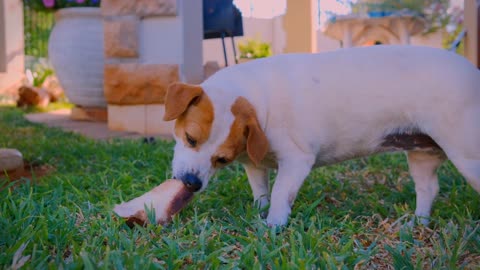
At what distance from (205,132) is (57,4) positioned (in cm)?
507

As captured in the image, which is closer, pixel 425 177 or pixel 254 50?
pixel 425 177

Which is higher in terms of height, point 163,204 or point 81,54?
point 81,54

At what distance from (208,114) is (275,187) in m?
0.39

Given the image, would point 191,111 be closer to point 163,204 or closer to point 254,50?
point 163,204

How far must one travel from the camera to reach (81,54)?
237 inches

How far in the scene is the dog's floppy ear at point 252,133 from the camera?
2.03 meters

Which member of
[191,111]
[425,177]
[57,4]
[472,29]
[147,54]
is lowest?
[425,177]

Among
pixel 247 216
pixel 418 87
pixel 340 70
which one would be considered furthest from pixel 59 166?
pixel 418 87

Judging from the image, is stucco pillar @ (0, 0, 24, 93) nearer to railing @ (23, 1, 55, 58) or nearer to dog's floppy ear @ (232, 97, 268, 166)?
railing @ (23, 1, 55, 58)

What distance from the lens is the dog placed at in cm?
202

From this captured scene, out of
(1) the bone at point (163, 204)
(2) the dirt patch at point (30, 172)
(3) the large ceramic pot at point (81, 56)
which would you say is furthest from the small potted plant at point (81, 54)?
(1) the bone at point (163, 204)

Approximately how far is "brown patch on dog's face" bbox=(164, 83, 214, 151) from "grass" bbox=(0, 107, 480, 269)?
0.31 meters

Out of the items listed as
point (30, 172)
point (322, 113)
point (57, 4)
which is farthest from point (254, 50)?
point (322, 113)

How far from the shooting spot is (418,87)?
6.82 ft
